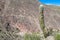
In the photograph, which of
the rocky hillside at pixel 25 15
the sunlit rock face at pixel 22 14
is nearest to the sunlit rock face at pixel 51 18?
the rocky hillside at pixel 25 15

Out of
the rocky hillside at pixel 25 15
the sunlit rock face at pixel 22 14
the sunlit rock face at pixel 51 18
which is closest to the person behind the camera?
the rocky hillside at pixel 25 15

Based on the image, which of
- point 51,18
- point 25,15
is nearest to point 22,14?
point 25,15

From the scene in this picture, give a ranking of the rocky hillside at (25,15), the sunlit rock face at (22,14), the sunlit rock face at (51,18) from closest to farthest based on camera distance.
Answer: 1. the rocky hillside at (25,15)
2. the sunlit rock face at (22,14)
3. the sunlit rock face at (51,18)

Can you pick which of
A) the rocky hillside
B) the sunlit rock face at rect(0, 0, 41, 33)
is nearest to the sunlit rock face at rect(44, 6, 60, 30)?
the rocky hillside

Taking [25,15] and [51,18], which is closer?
[25,15]

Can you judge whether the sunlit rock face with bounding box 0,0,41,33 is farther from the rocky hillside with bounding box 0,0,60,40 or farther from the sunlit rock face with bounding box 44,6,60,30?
the sunlit rock face with bounding box 44,6,60,30

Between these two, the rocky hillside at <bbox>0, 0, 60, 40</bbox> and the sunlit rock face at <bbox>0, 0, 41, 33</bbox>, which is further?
the sunlit rock face at <bbox>0, 0, 41, 33</bbox>

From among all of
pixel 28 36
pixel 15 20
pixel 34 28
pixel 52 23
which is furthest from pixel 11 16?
pixel 28 36

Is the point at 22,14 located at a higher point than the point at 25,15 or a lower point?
higher

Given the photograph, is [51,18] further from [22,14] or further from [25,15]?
[22,14]

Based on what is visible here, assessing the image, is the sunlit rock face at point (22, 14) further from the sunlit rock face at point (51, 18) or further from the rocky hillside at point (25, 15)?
the sunlit rock face at point (51, 18)

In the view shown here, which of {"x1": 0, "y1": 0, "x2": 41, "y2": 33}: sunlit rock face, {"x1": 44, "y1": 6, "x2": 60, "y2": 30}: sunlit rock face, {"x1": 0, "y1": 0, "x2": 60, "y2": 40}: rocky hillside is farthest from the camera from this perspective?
{"x1": 44, "y1": 6, "x2": 60, "y2": 30}: sunlit rock face

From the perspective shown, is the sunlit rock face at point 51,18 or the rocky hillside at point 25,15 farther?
the sunlit rock face at point 51,18

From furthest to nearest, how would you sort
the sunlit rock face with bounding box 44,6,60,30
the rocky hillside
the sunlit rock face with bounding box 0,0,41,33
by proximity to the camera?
the sunlit rock face with bounding box 44,6,60,30
the sunlit rock face with bounding box 0,0,41,33
the rocky hillside
